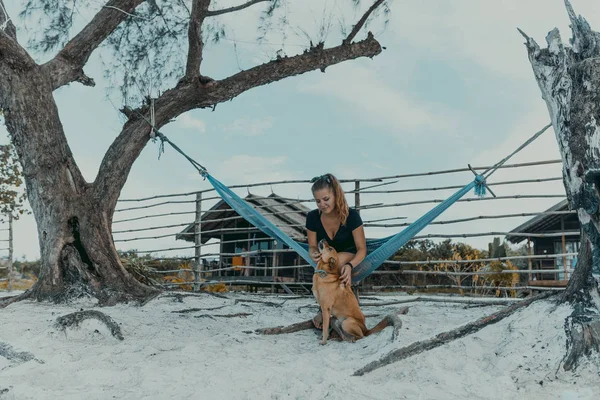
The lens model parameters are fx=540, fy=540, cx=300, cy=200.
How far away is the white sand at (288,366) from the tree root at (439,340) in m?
0.02

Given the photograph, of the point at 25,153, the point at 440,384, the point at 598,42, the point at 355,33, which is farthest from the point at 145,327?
the point at 355,33

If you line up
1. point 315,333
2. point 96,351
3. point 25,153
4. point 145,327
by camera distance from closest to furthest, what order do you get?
point 96,351 → point 315,333 → point 145,327 → point 25,153

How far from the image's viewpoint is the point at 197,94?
4.01m

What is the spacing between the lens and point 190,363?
6.31 ft

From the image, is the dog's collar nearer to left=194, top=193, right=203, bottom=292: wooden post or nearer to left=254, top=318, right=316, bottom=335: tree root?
left=254, top=318, right=316, bottom=335: tree root

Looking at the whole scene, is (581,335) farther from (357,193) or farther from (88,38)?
(88,38)

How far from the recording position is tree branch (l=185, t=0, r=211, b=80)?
13.0 feet

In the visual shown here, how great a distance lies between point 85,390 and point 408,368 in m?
1.02

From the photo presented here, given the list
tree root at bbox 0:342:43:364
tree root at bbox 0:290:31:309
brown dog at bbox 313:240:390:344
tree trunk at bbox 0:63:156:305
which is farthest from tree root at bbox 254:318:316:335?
tree root at bbox 0:290:31:309

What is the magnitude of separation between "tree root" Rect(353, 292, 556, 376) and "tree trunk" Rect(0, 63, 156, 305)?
222 centimetres

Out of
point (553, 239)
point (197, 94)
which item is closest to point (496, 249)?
point (553, 239)

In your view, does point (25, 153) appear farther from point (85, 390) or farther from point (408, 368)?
point (408, 368)

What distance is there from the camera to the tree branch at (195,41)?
3.96 metres

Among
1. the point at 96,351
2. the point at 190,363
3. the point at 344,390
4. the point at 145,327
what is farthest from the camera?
the point at 145,327
